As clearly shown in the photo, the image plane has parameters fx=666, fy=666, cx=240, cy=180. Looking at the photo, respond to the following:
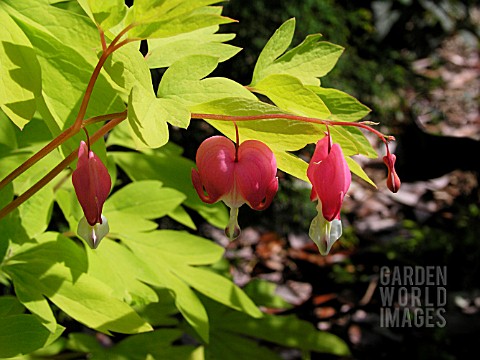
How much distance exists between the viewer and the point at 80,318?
968 millimetres

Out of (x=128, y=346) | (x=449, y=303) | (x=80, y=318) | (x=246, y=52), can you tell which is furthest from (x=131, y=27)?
(x=449, y=303)

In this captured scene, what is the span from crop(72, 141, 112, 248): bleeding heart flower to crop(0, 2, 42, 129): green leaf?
0.07 metres

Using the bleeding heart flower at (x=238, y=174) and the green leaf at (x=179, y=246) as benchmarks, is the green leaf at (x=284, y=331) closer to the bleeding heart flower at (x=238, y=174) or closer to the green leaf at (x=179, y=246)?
the green leaf at (x=179, y=246)

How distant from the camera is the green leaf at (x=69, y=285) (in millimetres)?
966

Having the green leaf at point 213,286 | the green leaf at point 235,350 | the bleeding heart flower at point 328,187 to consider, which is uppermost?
the bleeding heart flower at point 328,187

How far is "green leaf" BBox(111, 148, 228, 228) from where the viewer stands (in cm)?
133

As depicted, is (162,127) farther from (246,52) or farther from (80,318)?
(246,52)

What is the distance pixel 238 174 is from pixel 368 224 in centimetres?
240

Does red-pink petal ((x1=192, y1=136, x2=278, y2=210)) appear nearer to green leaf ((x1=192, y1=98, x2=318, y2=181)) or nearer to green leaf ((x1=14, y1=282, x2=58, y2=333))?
green leaf ((x1=192, y1=98, x2=318, y2=181))

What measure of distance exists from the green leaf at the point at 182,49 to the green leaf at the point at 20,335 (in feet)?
1.26

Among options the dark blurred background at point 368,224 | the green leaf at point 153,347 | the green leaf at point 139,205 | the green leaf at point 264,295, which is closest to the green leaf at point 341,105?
the green leaf at point 139,205

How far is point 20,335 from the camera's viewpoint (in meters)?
0.90

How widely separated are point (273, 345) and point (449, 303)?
0.61 metres

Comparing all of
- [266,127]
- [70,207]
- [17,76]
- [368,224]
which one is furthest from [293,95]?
[368,224]
